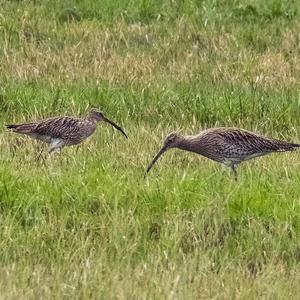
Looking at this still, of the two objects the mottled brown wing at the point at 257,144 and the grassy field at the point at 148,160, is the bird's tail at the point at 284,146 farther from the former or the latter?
the grassy field at the point at 148,160

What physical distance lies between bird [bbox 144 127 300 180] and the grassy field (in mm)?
131

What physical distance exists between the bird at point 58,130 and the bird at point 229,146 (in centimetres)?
80

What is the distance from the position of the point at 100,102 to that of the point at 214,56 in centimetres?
242

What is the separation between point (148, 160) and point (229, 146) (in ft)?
2.18

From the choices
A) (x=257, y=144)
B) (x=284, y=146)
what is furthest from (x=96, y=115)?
(x=284, y=146)

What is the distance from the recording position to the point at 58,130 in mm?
9859

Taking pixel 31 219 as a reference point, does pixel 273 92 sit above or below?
below

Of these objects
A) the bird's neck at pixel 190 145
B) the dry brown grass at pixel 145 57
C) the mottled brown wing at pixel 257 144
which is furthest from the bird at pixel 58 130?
the dry brown grass at pixel 145 57

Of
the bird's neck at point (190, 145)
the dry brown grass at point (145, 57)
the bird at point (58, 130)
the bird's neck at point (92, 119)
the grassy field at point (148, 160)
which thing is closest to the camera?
the grassy field at point (148, 160)

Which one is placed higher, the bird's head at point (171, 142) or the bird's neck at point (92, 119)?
the bird's head at point (171, 142)

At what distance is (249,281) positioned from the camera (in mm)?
6398

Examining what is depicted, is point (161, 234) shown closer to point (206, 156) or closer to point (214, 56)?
point (206, 156)

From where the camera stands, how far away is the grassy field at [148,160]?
21.4 ft

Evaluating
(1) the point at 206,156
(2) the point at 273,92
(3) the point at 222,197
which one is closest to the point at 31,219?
(3) the point at 222,197
